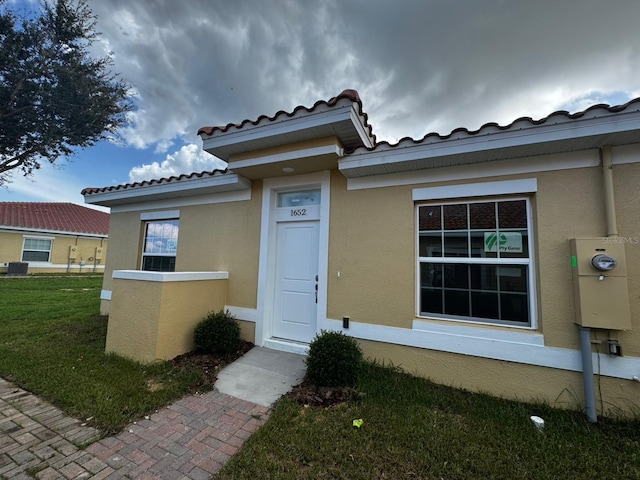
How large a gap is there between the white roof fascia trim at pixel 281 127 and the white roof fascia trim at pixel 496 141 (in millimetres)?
614

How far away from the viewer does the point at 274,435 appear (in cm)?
248

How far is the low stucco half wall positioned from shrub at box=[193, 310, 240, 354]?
7.9 inches

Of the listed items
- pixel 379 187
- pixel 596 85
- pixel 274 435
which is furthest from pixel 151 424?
pixel 596 85

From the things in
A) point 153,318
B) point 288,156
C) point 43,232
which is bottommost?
→ point 153,318

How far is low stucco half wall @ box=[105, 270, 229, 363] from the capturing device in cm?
396

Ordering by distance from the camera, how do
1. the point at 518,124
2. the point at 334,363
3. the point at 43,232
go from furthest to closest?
the point at 43,232 → the point at 334,363 → the point at 518,124

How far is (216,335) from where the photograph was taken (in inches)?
168

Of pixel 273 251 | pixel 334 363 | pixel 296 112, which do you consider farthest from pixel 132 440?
pixel 296 112

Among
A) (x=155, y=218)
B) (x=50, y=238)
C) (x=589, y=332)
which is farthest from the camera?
(x=50, y=238)

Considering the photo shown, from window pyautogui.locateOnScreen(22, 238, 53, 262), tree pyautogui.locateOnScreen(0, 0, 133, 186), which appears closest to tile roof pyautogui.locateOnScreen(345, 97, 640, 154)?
tree pyautogui.locateOnScreen(0, 0, 133, 186)

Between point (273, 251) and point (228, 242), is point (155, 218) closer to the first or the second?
point (228, 242)

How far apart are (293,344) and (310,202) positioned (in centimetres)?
247

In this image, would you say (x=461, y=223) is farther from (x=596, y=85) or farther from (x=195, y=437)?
(x=195, y=437)

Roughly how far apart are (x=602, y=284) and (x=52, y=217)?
94.0 ft
